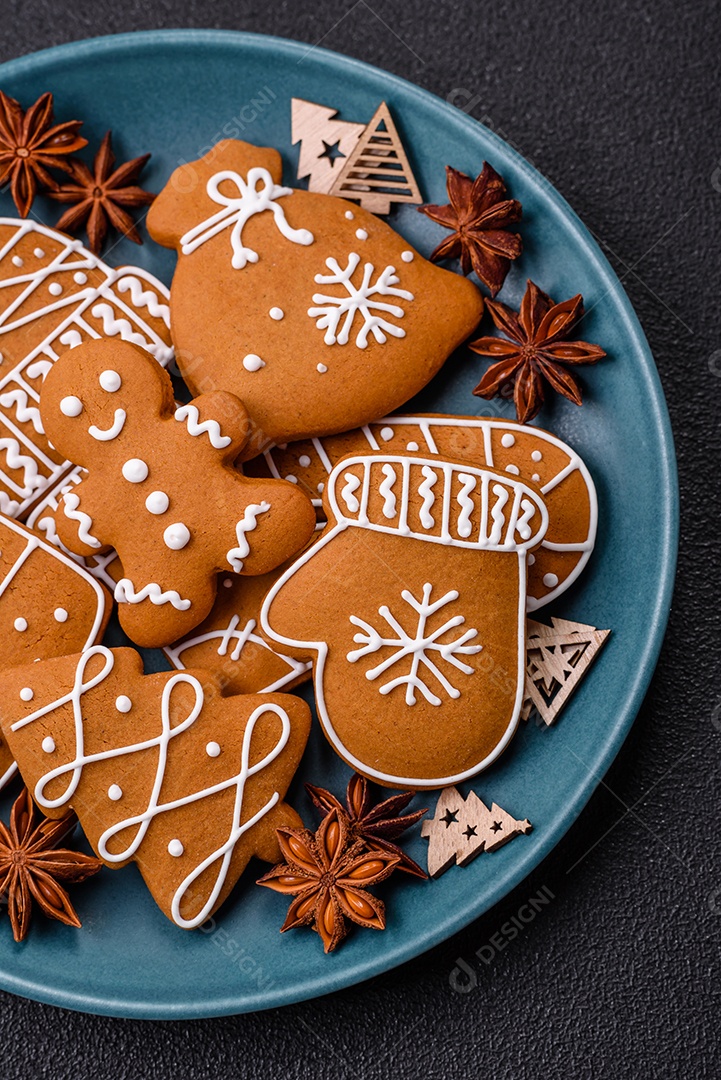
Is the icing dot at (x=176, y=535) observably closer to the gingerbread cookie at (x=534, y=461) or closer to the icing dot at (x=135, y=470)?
the icing dot at (x=135, y=470)

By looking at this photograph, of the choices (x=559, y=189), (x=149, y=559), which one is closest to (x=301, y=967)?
(x=149, y=559)

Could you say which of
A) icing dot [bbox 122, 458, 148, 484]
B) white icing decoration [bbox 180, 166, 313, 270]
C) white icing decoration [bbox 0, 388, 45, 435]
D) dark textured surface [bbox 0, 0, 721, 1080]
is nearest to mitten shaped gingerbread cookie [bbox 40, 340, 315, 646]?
icing dot [bbox 122, 458, 148, 484]

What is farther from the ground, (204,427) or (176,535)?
(204,427)

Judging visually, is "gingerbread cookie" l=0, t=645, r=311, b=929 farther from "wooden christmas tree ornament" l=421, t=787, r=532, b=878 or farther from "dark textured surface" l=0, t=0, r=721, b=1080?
"dark textured surface" l=0, t=0, r=721, b=1080

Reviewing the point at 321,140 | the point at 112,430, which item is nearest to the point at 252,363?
the point at 112,430

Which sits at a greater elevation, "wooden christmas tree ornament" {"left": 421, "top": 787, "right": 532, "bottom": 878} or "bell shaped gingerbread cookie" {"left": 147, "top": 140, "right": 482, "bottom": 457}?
"bell shaped gingerbread cookie" {"left": 147, "top": 140, "right": 482, "bottom": 457}

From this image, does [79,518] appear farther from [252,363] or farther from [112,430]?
[252,363]
